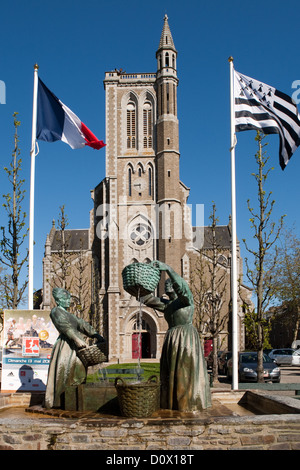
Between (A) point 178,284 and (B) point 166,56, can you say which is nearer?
(A) point 178,284

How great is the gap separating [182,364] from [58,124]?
872cm

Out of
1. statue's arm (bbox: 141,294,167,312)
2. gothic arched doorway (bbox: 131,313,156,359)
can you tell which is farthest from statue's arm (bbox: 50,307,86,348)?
gothic arched doorway (bbox: 131,313,156,359)

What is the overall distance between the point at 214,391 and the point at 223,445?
3700mm

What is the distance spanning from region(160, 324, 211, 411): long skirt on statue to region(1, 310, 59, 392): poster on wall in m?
3.80

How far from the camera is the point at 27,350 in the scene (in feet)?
35.6

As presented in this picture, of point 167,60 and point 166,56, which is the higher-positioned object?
point 166,56

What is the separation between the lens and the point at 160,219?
41438mm

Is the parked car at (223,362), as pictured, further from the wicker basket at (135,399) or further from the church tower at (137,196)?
the wicker basket at (135,399)

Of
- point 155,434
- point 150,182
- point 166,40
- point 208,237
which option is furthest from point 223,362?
point 166,40

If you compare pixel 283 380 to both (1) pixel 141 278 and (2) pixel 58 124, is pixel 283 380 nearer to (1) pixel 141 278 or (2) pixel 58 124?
(2) pixel 58 124

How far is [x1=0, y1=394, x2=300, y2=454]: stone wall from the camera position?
6.37 m

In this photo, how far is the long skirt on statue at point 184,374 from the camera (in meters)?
7.65

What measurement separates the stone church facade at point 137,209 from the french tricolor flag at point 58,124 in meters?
26.0

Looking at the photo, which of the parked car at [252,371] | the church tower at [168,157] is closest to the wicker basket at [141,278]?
the parked car at [252,371]
